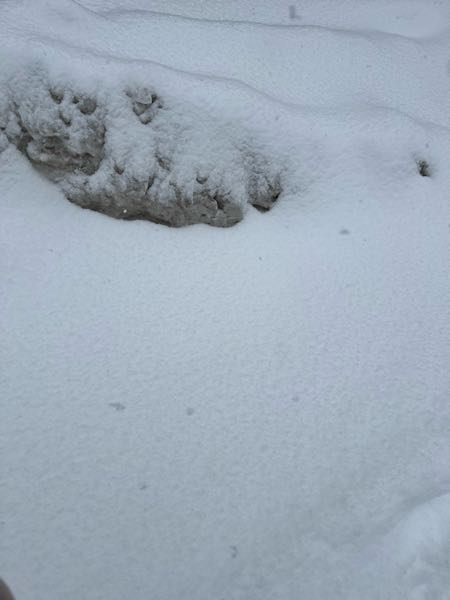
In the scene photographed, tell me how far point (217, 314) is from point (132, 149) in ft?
5.85

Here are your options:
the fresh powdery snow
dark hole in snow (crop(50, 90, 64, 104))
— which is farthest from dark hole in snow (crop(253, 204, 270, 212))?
dark hole in snow (crop(50, 90, 64, 104))

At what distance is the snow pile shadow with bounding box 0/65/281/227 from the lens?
4.69m

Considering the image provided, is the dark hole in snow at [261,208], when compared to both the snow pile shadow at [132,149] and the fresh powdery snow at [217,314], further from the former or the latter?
the snow pile shadow at [132,149]

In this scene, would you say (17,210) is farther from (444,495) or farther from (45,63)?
(444,495)

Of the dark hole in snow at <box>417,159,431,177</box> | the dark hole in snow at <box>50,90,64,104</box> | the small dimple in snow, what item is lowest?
the small dimple in snow

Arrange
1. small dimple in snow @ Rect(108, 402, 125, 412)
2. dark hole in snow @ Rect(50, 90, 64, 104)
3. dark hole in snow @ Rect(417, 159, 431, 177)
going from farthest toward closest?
dark hole in snow @ Rect(417, 159, 431, 177) → dark hole in snow @ Rect(50, 90, 64, 104) → small dimple in snow @ Rect(108, 402, 125, 412)

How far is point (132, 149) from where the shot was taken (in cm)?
479

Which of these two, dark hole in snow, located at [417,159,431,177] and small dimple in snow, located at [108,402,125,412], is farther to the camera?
dark hole in snow, located at [417,159,431,177]

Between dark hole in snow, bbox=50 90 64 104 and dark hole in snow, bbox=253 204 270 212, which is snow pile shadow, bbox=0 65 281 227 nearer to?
dark hole in snow, bbox=50 90 64 104

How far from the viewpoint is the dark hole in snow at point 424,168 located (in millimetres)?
5480

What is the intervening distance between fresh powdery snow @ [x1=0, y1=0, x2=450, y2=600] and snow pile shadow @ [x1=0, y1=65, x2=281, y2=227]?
0.02m

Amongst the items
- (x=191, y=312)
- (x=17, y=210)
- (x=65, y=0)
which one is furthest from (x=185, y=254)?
(x=65, y=0)

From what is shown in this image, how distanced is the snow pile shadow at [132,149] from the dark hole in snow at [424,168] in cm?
172

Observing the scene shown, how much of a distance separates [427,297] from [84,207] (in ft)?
11.0
